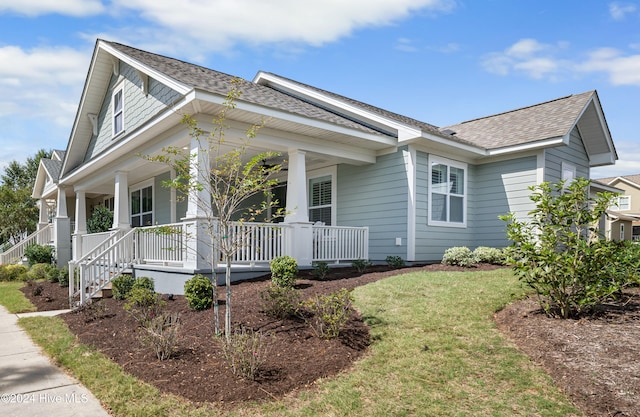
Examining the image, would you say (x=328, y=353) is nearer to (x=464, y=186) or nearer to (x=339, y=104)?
(x=339, y=104)

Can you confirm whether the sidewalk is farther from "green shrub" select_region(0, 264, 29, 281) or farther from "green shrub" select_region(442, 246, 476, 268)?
"green shrub" select_region(0, 264, 29, 281)

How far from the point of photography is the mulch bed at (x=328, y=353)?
3.79 m

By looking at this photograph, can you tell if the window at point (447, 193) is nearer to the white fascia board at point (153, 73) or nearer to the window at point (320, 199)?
the window at point (320, 199)

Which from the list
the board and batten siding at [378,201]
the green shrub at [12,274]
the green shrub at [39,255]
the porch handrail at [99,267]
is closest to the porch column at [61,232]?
the green shrub at [39,255]

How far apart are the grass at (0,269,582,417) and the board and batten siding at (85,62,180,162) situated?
5531 mm

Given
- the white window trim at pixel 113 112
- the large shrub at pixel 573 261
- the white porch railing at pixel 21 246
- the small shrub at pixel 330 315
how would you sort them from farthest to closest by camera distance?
1. the white porch railing at pixel 21 246
2. the white window trim at pixel 113 112
3. the large shrub at pixel 573 261
4. the small shrub at pixel 330 315

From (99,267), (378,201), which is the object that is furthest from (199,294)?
(378,201)

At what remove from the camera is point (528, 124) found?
12.1 m

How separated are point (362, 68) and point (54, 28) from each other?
7.21 meters

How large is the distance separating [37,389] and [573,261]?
6126 millimetres

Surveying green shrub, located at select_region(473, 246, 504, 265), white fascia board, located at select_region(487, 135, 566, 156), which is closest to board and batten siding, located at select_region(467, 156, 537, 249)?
white fascia board, located at select_region(487, 135, 566, 156)

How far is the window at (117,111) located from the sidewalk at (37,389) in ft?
27.3

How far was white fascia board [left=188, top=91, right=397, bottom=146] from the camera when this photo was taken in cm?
714

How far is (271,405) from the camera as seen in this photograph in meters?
3.69
